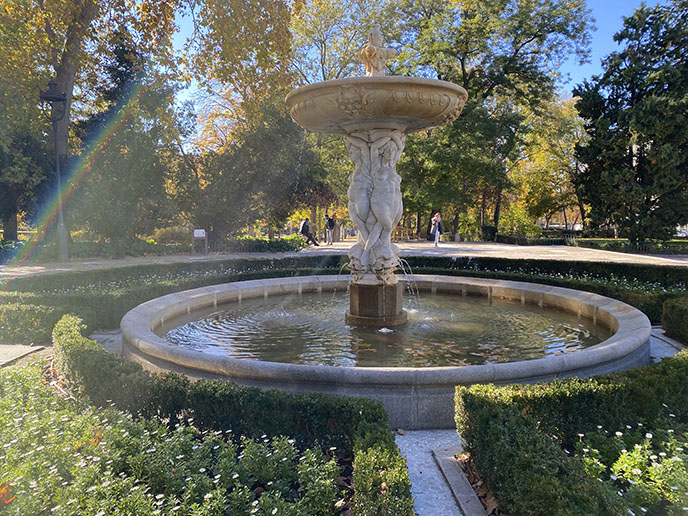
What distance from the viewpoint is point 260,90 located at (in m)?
15.1

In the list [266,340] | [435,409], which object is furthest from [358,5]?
[435,409]

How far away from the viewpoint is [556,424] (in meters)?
3.94

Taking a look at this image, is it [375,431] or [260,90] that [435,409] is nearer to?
[375,431]

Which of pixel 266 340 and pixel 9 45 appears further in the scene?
pixel 9 45

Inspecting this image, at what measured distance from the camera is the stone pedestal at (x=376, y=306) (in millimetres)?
7836

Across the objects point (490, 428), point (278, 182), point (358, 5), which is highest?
point (358, 5)

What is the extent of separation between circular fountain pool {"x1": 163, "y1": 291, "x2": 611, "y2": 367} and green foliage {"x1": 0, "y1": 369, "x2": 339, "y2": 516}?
8.80ft

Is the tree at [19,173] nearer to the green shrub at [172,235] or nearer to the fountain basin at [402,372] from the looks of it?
the green shrub at [172,235]

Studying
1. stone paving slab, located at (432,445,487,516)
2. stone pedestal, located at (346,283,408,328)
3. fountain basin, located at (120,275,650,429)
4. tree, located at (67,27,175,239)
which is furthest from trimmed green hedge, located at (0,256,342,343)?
tree, located at (67,27,175,239)

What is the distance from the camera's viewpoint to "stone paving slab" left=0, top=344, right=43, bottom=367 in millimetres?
6387

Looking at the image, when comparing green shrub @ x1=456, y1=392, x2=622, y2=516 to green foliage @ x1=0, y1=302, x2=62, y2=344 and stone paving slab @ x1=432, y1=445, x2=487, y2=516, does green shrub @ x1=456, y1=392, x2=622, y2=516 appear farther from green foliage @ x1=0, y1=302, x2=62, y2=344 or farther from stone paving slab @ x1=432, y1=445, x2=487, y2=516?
green foliage @ x1=0, y1=302, x2=62, y2=344

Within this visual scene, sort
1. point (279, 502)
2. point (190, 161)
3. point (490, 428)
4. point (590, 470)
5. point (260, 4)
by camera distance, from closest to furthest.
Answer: point (279, 502) < point (590, 470) < point (490, 428) < point (260, 4) < point (190, 161)

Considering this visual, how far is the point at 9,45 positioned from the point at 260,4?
31.0ft

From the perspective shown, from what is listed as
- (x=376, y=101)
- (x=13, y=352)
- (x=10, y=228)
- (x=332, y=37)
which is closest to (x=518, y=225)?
(x=332, y=37)
